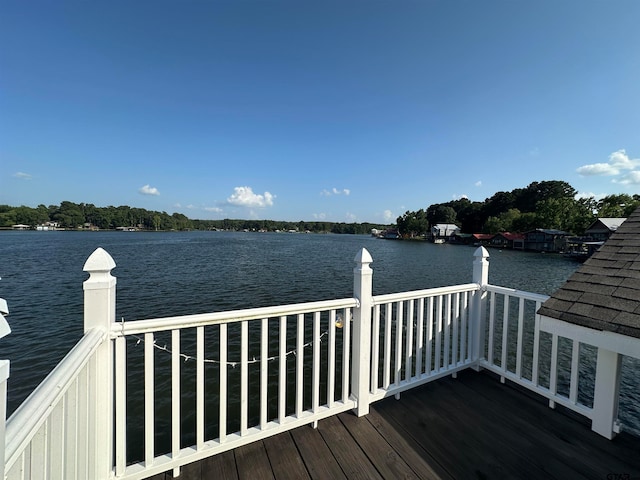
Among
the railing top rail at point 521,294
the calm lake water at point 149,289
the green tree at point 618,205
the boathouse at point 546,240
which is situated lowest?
the calm lake water at point 149,289

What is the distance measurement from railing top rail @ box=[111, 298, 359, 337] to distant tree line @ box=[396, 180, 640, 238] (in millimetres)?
46448

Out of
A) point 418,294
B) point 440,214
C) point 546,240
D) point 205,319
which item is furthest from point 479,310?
point 440,214

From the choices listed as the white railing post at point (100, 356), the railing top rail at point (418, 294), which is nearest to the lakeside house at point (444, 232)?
the railing top rail at point (418, 294)

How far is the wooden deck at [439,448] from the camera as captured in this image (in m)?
1.68

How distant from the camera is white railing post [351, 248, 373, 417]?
7.13 ft

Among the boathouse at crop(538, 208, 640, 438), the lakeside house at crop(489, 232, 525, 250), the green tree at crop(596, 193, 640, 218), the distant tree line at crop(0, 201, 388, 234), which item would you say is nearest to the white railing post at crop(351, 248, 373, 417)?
the boathouse at crop(538, 208, 640, 438)

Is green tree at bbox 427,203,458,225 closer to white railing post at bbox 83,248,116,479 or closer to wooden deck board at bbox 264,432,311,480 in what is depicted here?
wooden deck board at bbox 264,432,311,480

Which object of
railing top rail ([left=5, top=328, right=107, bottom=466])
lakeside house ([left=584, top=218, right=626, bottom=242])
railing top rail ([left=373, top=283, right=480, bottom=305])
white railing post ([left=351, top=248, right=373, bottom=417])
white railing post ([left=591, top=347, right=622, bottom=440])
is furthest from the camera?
lakeside house ([left=584, top=218, right=626, bottom=242])

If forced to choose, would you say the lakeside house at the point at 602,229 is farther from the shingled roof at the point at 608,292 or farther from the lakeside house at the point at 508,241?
the shingled roof at the point at 608,292

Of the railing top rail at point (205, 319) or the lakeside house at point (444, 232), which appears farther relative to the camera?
the lakeside house at point (444, 232)

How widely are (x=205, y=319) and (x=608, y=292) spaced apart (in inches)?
103

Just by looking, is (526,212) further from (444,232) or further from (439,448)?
(439,448)

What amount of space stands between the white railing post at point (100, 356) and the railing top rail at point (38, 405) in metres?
0.33

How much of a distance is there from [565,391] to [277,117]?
541 inches
